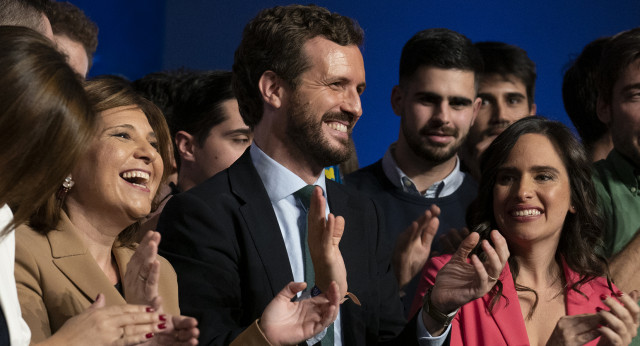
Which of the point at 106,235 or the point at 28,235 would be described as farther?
the point at 106,235

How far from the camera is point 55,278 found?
1783mm

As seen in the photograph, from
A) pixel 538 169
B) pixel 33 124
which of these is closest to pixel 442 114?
pixel 538 169

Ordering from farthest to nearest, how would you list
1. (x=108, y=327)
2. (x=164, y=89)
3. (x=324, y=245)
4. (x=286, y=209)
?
(x=164, y=89)
(x=286, y=209)
(x=324, y=245)
(x=108, y=327)

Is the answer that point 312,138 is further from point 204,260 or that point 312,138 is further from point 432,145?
point 432,145

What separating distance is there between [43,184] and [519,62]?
8.65 ft

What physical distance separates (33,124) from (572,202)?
5.63 ft

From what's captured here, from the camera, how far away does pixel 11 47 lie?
4.70 feet

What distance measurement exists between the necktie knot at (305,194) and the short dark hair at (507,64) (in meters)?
1.58

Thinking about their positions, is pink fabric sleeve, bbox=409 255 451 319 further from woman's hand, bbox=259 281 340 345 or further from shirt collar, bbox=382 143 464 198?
shirt collar, bbox=382 143 464 198

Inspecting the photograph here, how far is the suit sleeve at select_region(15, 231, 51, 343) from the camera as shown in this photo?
1.68 meters

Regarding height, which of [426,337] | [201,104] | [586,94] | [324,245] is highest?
[586,94]

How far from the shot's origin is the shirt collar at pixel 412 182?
318cm

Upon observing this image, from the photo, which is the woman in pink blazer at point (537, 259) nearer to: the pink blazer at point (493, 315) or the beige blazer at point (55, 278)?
the pink blazer at point (493, 315)

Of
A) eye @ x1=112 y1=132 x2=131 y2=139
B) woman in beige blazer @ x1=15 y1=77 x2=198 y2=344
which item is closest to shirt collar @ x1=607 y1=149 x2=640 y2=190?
woman in beige blazer @ x1=15 y1=77 x2=198 y2=344
